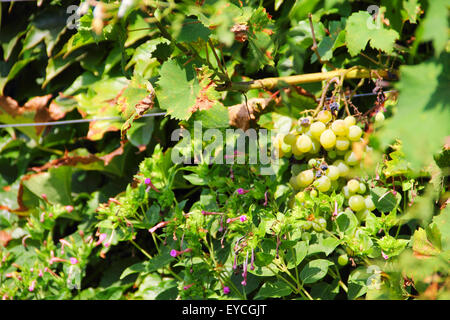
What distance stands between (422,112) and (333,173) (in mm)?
517

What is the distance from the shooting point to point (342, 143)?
0.97 m

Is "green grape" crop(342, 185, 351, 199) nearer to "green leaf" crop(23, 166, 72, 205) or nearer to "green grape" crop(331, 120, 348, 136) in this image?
"green grape" crop(331, 120, 348, 136)

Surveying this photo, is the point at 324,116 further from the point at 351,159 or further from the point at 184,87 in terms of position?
the point at 184,87

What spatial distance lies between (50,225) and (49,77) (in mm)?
525

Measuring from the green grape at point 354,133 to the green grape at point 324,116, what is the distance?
5 cm

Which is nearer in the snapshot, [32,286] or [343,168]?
[343,168]

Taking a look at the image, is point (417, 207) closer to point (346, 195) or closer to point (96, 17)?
point (346, 195)

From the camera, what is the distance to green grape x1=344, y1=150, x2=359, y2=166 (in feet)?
3.21

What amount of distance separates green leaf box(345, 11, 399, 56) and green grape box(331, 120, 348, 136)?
173mm

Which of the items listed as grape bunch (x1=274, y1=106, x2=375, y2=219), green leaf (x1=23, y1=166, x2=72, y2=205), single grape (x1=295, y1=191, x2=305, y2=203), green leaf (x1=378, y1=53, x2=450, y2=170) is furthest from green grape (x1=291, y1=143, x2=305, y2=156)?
green leaf (x1=23, y1=166, x2=72, y2=205)

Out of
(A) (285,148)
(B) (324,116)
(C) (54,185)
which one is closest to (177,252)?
(A) (285,148)

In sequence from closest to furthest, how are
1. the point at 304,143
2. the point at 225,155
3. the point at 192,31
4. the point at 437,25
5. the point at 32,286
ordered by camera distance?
the point at 437,25, the point at 192,31, the point at 304,143, the point at 225,155, the point at 32,286

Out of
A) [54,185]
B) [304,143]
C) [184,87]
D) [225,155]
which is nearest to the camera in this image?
[184,87]

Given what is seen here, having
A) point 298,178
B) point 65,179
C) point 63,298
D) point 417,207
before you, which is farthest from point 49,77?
point 417,207
